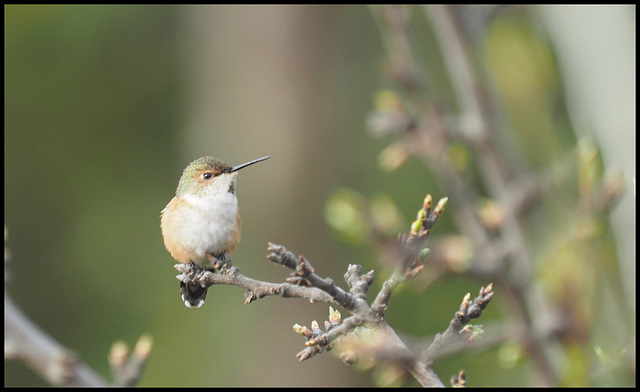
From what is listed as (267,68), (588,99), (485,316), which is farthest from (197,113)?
(588,99)

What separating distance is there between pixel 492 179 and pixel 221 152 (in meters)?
3.26

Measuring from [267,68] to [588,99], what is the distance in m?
4.67

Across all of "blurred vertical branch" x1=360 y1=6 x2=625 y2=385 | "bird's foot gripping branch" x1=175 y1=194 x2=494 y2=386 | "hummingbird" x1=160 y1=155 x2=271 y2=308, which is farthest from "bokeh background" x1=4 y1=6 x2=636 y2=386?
"bird's foot gripping branch" x1=175 y1=194 x2=494 y2=386

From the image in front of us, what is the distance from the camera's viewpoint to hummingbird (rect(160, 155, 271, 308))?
199 cm

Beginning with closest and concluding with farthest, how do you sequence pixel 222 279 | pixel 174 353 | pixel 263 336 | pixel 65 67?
pixel 222 279 → pixel 174 353 → pixel 263 336 → pixel 65 67

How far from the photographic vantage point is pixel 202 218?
2.19m

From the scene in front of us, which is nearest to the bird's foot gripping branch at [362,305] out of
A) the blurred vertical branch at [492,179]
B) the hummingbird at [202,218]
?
→ the hummingbird at [202,218]

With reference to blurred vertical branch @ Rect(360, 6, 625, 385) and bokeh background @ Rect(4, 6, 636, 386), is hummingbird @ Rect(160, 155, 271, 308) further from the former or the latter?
Result: blurred vertical branch @ Rect(360, 6, 625, 385)

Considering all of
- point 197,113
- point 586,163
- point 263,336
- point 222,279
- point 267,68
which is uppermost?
point 222,279

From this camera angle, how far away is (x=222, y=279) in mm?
1656

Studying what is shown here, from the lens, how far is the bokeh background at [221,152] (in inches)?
198

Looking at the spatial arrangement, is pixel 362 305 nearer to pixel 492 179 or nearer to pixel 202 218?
pixel 202 218

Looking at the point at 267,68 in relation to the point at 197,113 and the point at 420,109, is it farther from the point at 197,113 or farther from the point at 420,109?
the point at 420,109

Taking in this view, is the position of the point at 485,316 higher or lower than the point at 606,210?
lower
